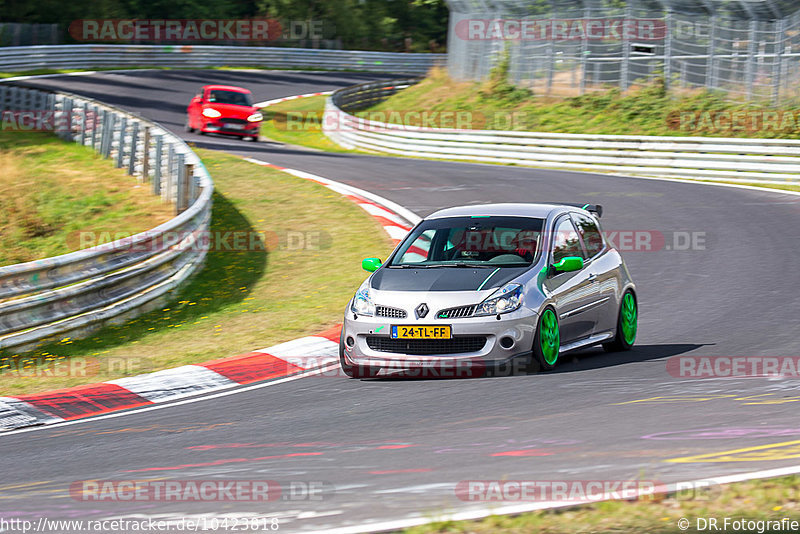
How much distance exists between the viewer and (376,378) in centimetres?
928

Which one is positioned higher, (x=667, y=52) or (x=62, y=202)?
(x=667, y=52)

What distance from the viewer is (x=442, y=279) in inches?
356

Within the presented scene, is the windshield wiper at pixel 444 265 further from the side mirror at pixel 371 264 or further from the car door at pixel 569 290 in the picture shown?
the car door at pixel 569 290

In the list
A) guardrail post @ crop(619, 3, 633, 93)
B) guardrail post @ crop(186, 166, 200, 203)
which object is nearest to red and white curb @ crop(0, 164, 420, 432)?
guardrail post @ crop(186, 166, 200, 203)

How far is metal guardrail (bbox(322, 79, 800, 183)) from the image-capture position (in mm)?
24375

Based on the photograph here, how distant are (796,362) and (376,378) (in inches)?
134

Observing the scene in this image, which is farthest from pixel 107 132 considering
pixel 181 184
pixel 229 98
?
pixel 229 98

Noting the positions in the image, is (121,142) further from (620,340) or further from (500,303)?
(500,303)

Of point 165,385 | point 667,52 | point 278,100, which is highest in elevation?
point 667,52

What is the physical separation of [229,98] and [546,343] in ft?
86.6

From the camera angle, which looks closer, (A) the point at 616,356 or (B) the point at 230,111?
(A) the point at 616,356

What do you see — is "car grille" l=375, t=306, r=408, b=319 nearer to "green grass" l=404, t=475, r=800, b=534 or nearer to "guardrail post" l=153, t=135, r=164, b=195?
"green grass" l=404, t=475, r=800, b=534

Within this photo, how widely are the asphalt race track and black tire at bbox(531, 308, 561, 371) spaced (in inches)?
4.2

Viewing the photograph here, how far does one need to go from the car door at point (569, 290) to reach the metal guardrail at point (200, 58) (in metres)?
45.0
